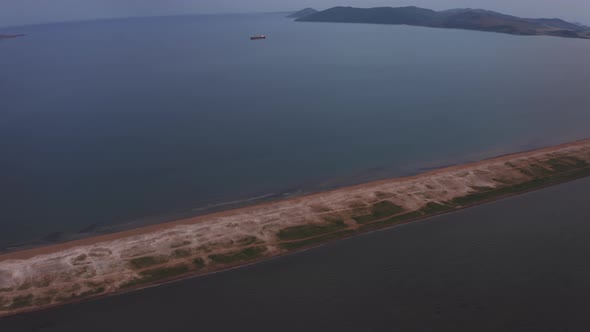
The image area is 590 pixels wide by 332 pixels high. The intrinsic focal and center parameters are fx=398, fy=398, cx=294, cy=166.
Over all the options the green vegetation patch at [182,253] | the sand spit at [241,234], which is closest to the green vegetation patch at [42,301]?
the sand spit at [241,234]

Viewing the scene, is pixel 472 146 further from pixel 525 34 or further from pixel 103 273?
pixel 525 34

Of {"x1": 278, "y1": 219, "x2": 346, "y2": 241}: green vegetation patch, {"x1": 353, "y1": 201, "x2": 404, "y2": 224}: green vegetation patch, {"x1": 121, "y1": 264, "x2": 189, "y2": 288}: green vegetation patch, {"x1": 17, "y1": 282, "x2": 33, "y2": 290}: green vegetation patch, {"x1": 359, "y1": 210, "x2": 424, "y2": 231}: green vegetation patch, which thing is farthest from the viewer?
{"x1": 353, "y1": 201, "x2": 404, "y2": 224}: green vegetation patch

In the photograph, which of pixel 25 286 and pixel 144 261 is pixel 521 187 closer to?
pixel 144 261

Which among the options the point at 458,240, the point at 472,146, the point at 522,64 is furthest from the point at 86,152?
the point at 522,64

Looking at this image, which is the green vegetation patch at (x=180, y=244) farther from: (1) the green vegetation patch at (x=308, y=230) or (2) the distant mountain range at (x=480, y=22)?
(2) the distant mountain range at (x=480, y=22)

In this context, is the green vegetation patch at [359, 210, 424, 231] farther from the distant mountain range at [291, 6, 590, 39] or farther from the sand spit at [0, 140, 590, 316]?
the distant mountain range at [291, 6, 590, 39]

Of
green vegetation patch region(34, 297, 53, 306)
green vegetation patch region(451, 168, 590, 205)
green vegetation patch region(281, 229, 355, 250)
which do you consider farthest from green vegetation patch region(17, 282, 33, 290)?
green vegetation patch region(451, 168, 590, 205)

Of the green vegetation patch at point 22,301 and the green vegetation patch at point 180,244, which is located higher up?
the green vegetation patch at point 180,244
